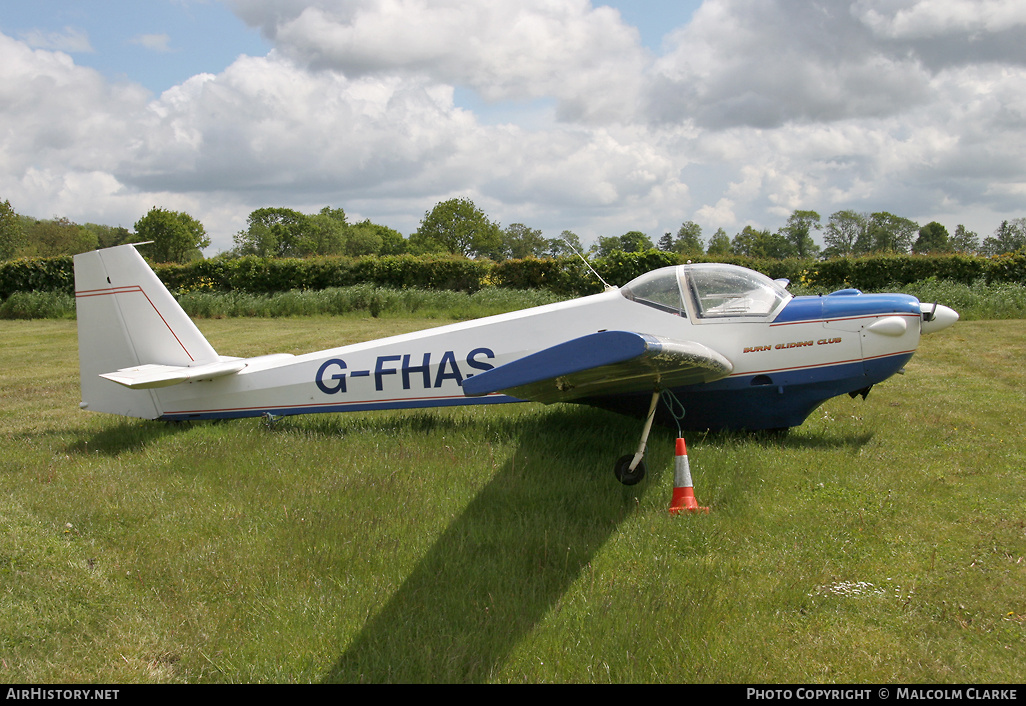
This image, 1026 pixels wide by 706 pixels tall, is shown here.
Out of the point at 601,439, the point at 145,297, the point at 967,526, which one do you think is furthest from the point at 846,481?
the point at 145,297

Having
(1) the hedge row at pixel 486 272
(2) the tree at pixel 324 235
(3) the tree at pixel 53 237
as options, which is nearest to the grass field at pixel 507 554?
(1) the hedge row at pixel 486 272

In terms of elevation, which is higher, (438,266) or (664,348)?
(438,266)

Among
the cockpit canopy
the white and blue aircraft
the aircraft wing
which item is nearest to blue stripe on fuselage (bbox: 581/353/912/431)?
the white and blue aircraft

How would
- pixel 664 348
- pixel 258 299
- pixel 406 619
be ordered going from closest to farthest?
pixel 406 619, pixel 664 348, pixel 258 299

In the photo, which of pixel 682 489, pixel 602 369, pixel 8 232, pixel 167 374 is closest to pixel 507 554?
pixel 602 369

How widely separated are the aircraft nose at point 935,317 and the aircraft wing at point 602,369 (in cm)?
186

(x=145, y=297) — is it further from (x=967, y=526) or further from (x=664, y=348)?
(x=967, y=526)

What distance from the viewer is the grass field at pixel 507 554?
314 cm

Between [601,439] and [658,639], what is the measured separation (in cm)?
319

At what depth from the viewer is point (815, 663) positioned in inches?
120

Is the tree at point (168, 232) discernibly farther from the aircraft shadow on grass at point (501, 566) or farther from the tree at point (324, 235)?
the aircraft shadow on grass at point (501, 566)

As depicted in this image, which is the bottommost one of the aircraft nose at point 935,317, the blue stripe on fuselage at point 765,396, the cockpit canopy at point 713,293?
the blue stripe on fuselage at point 765,396

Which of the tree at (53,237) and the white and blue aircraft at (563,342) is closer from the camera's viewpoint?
the white and blue aircraft at (563,342)

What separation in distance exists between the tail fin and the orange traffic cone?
197 inches
